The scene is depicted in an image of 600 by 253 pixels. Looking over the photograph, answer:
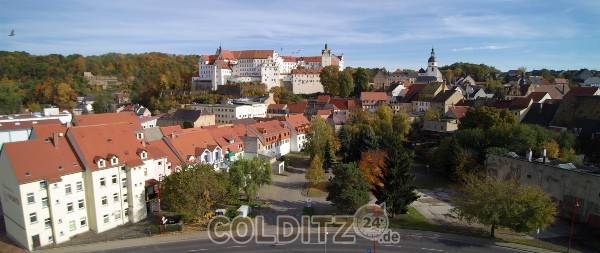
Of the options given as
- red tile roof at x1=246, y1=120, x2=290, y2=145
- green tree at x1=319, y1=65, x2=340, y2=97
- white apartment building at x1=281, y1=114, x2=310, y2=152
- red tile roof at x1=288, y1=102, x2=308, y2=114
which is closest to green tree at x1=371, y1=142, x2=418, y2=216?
red tile roof at x1=246, y1=120, x2=290, y2=145

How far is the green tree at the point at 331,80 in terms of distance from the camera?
9800 centimetres

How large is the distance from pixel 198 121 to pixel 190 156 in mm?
28252

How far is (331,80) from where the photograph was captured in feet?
323

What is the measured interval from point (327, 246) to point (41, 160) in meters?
21.6

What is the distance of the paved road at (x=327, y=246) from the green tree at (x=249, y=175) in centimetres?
817

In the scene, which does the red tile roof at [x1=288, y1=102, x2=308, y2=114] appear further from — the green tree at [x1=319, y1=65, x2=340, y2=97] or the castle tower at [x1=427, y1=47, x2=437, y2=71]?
the castle tower at [x1=427, y1=47, x2=437, y2=71]

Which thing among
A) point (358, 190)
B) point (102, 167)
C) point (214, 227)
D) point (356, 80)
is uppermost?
point (356, 80)

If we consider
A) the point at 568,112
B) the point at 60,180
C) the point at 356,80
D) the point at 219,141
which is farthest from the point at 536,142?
the point at 356,80

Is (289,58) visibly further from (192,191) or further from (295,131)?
(192,191)

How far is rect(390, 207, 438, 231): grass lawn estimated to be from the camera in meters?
30.2

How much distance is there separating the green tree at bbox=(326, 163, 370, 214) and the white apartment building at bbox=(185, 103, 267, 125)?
45.3 m

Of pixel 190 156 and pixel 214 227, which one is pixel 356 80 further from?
pixel 214 227

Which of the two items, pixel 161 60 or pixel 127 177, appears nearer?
pixel 127 177

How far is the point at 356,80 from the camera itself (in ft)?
345
